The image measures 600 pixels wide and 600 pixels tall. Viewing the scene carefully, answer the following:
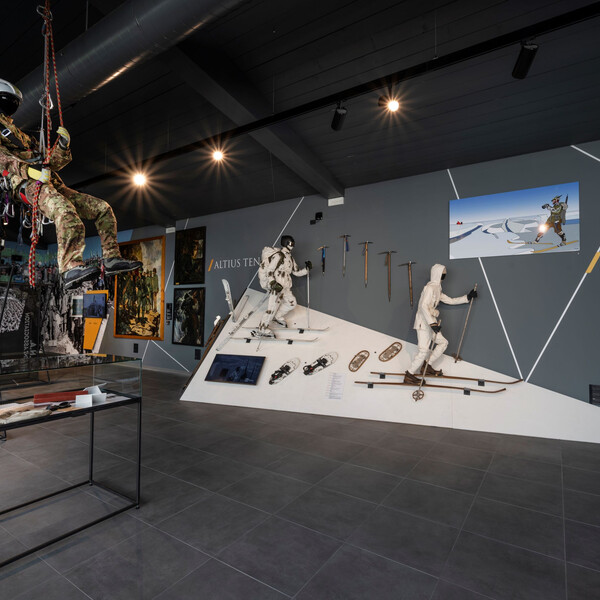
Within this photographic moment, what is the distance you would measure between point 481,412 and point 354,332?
199 cm

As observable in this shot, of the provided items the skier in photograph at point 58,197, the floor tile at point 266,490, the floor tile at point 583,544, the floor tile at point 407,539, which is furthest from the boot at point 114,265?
the floor tile at point 583,544

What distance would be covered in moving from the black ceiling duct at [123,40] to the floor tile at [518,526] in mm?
3569

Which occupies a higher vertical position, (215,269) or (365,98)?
(365,98)

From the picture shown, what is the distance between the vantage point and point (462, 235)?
5.01m

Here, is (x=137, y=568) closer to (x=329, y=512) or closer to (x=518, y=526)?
(x=329, y=512)

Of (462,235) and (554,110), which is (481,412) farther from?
(554,110)

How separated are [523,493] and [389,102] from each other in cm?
374

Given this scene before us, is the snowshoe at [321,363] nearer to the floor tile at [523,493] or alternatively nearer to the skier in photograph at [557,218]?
the floor tile at [523,493]

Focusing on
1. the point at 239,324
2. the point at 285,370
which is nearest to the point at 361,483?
the point at 285,370

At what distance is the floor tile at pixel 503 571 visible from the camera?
1793 millimetres

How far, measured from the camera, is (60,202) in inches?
77.1

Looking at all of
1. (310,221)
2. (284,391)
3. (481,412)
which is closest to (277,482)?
(284,391)

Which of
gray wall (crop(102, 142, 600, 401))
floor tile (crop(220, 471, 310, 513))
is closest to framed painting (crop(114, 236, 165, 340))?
gray wall (crop(102, 142, 600, 401))

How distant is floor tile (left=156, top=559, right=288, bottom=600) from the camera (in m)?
1.71
